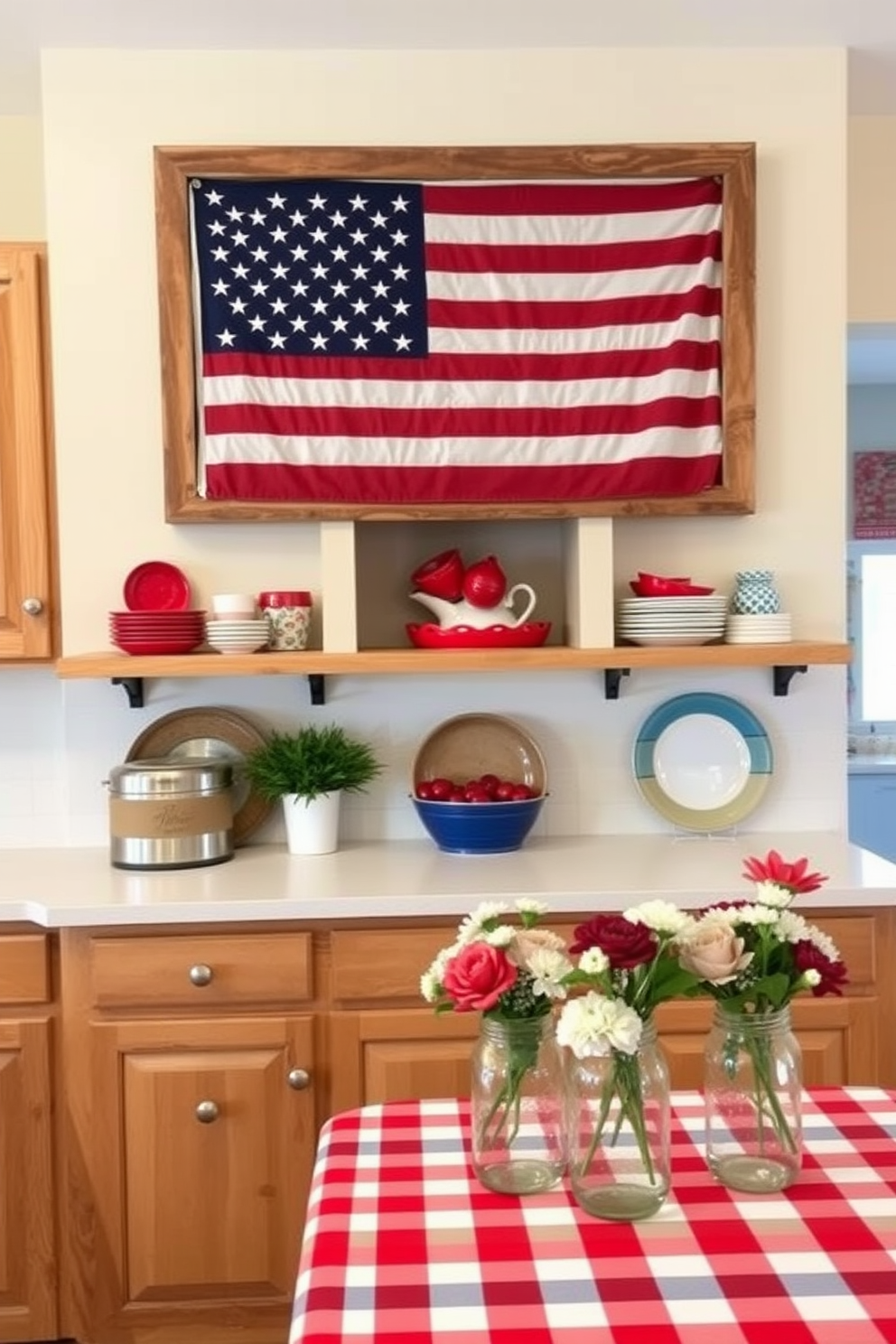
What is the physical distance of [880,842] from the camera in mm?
6082

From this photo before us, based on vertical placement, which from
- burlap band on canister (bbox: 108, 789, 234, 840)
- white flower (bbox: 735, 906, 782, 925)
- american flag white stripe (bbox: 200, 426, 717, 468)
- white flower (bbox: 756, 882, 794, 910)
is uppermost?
american flag white stripe (bbox: 200, 426, 717, 468)

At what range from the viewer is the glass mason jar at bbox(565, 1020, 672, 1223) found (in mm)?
1317

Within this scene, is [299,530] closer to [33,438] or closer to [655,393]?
[33,438]

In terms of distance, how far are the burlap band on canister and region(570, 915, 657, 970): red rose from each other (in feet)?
5.13

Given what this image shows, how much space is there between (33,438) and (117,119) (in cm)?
73

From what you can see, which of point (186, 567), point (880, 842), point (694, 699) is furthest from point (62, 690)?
point (880, 842)

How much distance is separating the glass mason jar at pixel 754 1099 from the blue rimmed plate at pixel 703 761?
166 centimetres

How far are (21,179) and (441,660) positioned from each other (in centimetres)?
158

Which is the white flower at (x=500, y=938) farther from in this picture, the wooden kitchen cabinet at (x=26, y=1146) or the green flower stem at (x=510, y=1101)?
the wooden kitchen cabinet at (x=26, y=1146)

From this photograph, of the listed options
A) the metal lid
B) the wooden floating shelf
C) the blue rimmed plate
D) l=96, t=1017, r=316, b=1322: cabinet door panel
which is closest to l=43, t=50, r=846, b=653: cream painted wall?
the wooden floating shelf

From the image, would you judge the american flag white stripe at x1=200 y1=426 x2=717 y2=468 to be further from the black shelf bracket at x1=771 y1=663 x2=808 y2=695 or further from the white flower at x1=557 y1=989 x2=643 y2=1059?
the white flower at x1=557 y1=989 x2=643 y2=1059

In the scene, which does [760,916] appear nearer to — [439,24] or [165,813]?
[165,813]

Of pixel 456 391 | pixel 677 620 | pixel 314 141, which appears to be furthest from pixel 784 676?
pixel 314 141

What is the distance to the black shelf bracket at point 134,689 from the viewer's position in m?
2.98
